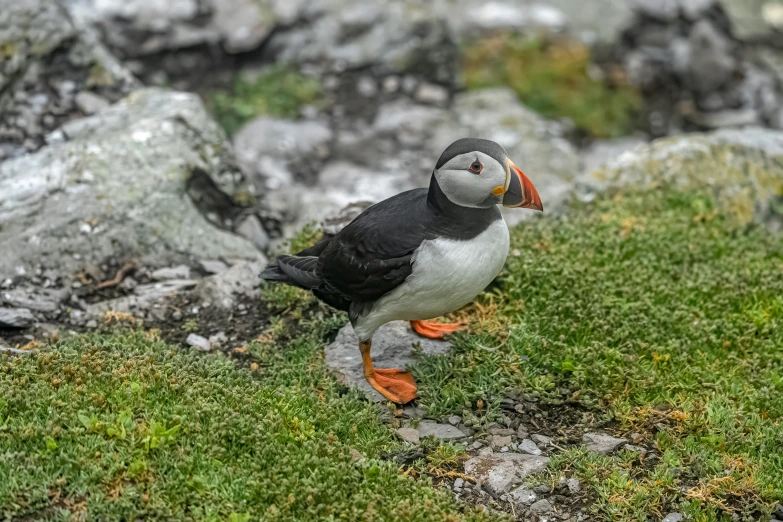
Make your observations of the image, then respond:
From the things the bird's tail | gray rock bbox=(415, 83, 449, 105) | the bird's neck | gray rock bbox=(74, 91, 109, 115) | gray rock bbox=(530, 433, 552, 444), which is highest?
the bird's neck

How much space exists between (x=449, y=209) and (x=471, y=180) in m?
0.28

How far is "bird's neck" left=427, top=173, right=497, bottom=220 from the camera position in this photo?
588 cm

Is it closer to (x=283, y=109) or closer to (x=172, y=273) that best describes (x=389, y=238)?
(x=172, y=273)

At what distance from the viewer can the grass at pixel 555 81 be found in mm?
12539

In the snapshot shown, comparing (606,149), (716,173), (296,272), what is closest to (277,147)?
(606,149)

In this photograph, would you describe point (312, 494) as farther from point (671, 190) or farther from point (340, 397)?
point (671, 190)

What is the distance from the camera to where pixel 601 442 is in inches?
241

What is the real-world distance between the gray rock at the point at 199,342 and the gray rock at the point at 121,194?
122 cm

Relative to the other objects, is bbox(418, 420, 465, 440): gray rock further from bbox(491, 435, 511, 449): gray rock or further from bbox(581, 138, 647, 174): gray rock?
bbox(581, 138, 647, 174): gray rock

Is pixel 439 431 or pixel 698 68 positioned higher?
pixel 698 68

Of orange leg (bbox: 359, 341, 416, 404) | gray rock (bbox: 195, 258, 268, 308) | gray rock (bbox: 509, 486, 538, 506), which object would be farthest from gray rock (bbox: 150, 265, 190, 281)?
gray rock (bbox: 509, 486, 538, 506)

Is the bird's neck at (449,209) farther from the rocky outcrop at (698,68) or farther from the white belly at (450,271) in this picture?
the rocky outcrop at (698,68)

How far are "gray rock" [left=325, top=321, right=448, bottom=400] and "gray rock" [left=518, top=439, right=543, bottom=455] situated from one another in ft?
3.75

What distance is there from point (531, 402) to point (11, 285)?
15.2 ft
